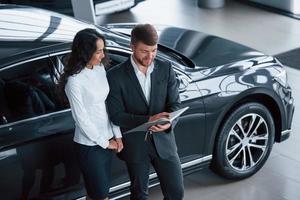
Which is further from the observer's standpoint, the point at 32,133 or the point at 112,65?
the point at 112,65

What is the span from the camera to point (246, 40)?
8.00 m

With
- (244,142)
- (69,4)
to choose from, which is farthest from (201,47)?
(69,4)

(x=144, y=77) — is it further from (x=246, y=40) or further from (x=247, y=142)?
(x=246, y=40)

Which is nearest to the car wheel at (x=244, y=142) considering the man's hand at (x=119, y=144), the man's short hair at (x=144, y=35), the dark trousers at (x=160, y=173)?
the dark trousers at (x=160, y=173)

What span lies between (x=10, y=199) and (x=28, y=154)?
0.33 m

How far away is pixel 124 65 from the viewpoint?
3404 mm

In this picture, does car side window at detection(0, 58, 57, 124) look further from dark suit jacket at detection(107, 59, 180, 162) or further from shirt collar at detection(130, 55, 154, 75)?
shirt collar at detection(130, 55, 154, 75)

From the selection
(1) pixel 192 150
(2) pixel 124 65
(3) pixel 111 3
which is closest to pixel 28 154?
(2) pixel 124 65

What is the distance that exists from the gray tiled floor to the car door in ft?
3.71

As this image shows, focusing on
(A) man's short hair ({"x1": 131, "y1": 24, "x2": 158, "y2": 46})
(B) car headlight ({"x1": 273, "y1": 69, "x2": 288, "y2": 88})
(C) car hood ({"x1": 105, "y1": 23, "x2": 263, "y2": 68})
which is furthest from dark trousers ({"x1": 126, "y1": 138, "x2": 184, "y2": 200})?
(B) car headlight ({"x1": 273, "y1": 69, "x2": 288, "y2": 88})

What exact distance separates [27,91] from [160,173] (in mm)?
966

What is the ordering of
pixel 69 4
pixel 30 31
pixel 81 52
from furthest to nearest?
pixel 69 4
pixel 30 31
pixel 81 52

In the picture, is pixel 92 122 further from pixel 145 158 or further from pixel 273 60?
pixel 273 60

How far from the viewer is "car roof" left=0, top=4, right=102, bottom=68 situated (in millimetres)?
3670
